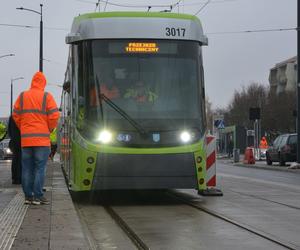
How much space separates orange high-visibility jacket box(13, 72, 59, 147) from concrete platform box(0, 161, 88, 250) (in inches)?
40.0

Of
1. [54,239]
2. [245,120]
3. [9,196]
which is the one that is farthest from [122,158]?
[245,120]

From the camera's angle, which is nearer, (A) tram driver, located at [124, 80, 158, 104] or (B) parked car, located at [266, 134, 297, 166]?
(A) tram driver, located at [124, 80, 158, 104]

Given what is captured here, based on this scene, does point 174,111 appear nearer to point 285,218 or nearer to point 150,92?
point 150,92

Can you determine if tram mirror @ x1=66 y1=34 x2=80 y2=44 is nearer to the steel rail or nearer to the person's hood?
the person's hood

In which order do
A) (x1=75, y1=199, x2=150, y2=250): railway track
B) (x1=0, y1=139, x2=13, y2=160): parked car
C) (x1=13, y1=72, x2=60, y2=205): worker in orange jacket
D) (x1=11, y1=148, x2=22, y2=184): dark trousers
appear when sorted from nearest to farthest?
(x1=75, y1=199, x2=150, y2=250): railway track
(x1=13, y1=72, x2=60, y2=205): worker in orange jacket
(x1=11, y1=148, x2=22, y2=184): dark trousers
(x1=0, y1=139, x2=13, y2=160): parked car

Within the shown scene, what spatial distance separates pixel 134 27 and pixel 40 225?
18.1ft

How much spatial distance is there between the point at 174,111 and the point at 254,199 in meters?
2.83

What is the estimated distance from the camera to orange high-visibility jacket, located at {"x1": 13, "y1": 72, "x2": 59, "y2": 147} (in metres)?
9.88

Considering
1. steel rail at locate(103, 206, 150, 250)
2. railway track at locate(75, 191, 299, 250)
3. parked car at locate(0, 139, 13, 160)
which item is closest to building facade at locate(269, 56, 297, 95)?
parked car at locate(0, 139, 13, 160)

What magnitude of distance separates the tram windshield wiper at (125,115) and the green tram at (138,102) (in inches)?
0.7

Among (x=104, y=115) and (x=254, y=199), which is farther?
(x=254, y=199)

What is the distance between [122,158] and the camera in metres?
11.7

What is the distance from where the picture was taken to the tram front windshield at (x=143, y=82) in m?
11.9

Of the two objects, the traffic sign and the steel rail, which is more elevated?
the traffic sign
